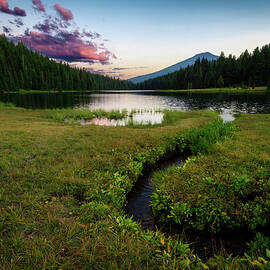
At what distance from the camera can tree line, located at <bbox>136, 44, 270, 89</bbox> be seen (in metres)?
88.6

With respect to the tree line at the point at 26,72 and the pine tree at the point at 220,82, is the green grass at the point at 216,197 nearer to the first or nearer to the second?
the tree line at the point at 26,72

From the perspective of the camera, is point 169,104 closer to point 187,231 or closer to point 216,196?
point 216,196

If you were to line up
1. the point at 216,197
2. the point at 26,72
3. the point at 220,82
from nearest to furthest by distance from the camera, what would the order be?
1. the point at 216,197
2. the point at 26,72
3. the point at 220,82

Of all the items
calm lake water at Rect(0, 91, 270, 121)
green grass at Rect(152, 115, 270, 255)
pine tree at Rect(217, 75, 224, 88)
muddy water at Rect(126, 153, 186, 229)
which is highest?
pine tree at Rect(217, 75, 224, 88)

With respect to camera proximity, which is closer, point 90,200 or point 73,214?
point 73,214

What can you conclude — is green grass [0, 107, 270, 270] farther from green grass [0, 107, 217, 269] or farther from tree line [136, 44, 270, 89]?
tree line [136, 44, 270, 89]

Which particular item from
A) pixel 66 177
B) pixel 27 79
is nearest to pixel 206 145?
pixel 66 177

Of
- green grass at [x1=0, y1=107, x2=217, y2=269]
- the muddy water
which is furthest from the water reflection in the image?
green grass at [x1=0, y1=107, x2=217, y2=269]

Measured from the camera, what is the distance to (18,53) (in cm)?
10200

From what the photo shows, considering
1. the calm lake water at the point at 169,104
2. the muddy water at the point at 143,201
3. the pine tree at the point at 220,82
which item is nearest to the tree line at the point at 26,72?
the calm lake water at the point at 169,104

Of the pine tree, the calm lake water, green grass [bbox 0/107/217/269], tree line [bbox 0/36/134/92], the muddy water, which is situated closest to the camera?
green grass [bbox 0/107/217/269]

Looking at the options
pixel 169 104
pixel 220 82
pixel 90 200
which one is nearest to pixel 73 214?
pixel 90 200

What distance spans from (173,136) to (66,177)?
28.0ft

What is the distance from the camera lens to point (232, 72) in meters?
101
